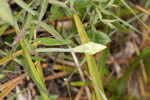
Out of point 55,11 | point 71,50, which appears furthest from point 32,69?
point 55,11

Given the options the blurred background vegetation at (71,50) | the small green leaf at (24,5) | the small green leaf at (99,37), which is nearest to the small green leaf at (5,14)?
the blurred background vegetation at (71,50)

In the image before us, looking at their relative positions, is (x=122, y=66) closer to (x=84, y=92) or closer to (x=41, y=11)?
(x=84, y=92)

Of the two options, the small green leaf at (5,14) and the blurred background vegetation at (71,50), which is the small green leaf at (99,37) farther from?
the small green leaf at (5,14)

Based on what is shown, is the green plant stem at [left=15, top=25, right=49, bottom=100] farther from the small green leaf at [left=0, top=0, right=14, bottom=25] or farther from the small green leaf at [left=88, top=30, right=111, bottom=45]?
the small green leaf at [left=88, top=30, right=111, bottom=45]

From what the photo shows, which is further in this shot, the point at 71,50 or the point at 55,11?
the point at 55,11

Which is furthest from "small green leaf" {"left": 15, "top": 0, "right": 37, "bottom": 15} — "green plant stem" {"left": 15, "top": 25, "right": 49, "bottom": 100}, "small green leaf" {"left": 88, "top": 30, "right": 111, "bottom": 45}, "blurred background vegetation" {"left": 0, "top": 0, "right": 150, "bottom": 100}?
"small green leaf" {"left": 88, "top": 30, "right": 111, "bottom": 45}

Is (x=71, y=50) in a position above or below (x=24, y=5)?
below

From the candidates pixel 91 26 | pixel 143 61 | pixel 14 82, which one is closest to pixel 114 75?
pixel 143 61

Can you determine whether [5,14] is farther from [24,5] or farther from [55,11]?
[55,11]

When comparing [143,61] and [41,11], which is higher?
[41,11]

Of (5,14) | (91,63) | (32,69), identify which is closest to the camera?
(5,14)

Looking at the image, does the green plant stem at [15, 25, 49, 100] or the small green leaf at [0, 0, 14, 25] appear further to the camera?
the green plant stem at [15, 25, 49, 100]
